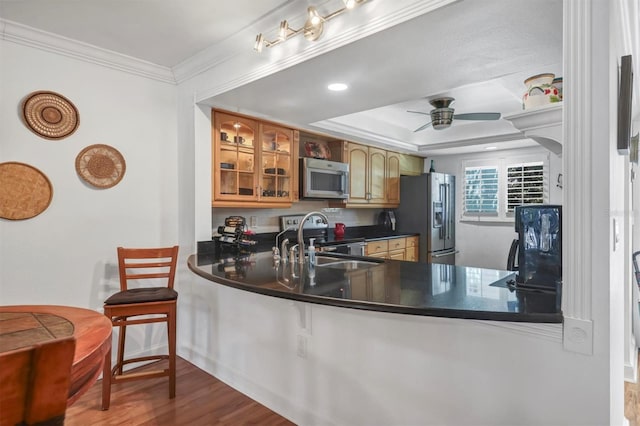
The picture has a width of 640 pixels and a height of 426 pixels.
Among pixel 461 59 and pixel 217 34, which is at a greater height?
pixel 217 34

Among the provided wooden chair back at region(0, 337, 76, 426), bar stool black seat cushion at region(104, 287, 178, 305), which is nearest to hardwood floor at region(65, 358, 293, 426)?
bar stool black seat cushion at region(104, 287, 178, 305)

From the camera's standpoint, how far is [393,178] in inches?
207

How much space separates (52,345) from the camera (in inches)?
24.0

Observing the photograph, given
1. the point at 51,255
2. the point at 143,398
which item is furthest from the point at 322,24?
the point at 143,398

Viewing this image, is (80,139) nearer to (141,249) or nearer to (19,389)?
(141,249)

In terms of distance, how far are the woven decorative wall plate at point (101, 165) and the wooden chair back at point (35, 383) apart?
2385 mm

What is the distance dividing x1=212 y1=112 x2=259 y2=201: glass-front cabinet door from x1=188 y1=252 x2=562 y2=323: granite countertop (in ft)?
3.25

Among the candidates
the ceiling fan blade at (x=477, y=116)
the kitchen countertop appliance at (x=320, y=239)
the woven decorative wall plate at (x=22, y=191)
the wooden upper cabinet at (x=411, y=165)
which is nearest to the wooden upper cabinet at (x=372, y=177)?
the wooden upper cabinet at (x=411, y=165)

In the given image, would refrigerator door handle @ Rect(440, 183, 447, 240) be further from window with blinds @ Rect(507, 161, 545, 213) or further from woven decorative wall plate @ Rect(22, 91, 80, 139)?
woven decorative wall plate @ Rect(22, 91, 80, 139)

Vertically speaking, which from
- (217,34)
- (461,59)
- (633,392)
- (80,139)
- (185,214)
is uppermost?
(217,34)

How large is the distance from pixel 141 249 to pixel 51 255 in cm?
55

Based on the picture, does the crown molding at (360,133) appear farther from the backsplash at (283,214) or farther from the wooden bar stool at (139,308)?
the wooden bar stool at (139,308)

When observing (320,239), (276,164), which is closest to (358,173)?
(320,239)

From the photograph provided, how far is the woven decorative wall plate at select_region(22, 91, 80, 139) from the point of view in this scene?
92.8 inches
